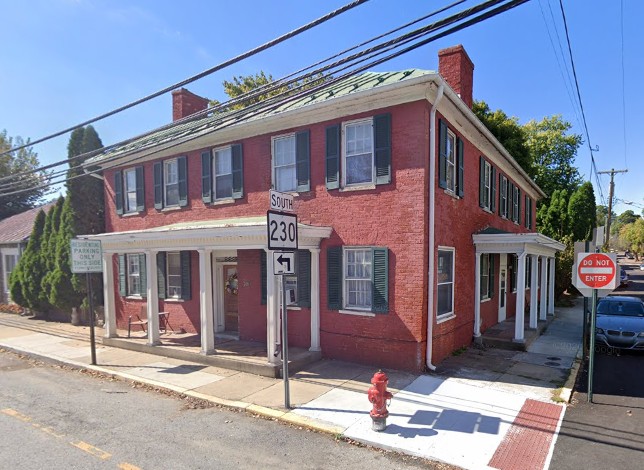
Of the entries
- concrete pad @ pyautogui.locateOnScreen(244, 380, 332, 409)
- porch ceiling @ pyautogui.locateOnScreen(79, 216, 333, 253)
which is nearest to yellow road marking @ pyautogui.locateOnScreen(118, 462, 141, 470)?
concrete pad @ pyautogui.locateOnScreen(244, 380, 332, 409)

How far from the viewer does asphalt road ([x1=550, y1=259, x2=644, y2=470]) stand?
498 cm

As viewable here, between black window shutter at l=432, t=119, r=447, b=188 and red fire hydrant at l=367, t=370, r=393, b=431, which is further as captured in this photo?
black window shutter at l=432, t=119, r=447, b=188

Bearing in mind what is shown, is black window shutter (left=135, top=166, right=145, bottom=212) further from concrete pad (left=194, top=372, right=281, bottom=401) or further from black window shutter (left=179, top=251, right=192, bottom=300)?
concrete pad (left=194, top=372, right=281, bottom=401)

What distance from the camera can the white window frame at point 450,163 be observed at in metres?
9.64

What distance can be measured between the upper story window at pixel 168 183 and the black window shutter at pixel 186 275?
1.65 m

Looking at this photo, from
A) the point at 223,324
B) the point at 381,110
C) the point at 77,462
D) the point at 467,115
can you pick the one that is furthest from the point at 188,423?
the point at 467,115

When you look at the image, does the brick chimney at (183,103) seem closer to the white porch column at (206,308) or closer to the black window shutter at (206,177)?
the black window shutter at (206,177)

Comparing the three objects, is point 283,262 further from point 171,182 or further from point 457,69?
point 457,69

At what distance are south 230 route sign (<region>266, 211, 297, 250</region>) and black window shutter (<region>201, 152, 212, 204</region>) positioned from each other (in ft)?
19.8

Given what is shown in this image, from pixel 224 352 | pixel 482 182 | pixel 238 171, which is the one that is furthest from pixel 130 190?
pixel 482 182

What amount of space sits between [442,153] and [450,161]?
987 millimetres

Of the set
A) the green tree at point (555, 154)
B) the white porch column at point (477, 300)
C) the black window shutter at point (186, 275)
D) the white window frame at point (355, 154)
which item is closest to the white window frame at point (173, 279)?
the black window shutter at point (186, 275)

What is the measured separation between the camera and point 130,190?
14070 mm

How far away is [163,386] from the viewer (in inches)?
312
